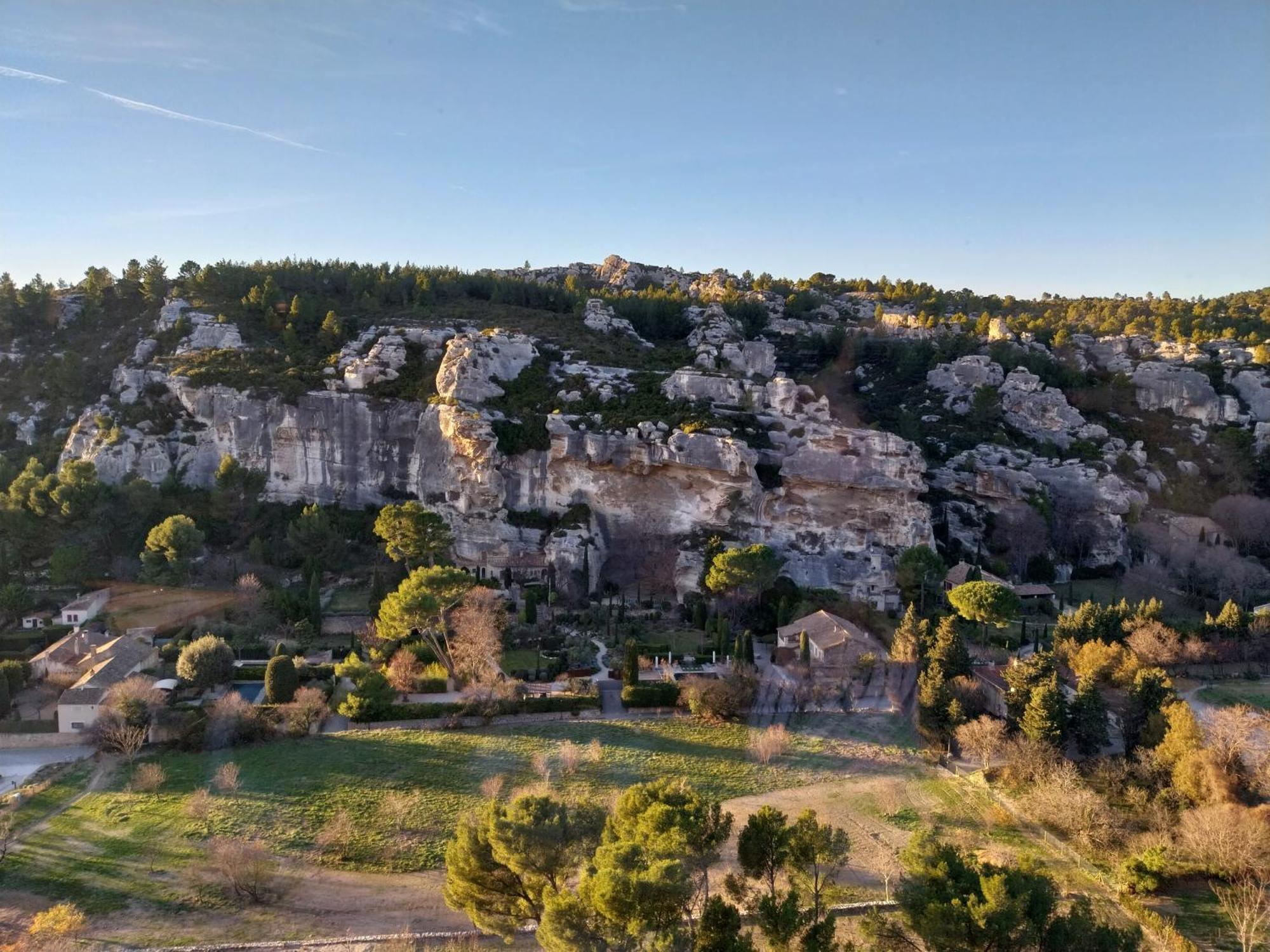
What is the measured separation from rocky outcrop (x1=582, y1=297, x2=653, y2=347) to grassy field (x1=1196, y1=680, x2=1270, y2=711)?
121 feet

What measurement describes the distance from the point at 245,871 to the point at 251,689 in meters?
11.0

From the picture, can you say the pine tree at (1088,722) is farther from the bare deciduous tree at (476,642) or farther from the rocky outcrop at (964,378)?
the rocky outcrop at (964,378)

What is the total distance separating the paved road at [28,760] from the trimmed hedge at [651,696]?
1552 centimetres

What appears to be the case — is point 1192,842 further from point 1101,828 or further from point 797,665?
point 797,665

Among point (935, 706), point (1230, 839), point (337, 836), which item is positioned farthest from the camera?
point (935, 706)

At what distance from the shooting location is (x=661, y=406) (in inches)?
1505

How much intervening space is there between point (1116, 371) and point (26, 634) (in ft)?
214

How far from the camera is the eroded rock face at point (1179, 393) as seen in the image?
4772 centimetres

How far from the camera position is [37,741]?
20.7 meters

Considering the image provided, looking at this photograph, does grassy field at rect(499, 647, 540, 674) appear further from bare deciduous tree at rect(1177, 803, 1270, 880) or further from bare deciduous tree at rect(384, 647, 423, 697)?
bare deciduous tree at rect(1177, 803, 1270, 880)

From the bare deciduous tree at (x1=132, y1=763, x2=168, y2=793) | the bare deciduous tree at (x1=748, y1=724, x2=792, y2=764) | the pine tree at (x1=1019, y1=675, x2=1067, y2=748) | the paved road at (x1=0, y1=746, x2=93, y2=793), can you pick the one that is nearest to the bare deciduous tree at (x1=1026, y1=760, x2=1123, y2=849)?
the pine tree at (x1=1019, y1=675, x2=1067, y2=748)

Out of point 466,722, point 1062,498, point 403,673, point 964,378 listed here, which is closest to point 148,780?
point 403,673

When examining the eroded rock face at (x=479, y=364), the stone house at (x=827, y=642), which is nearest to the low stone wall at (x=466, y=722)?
the stone house at (x=827, y=642)

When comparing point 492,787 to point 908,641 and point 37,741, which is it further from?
→ point 908,641
